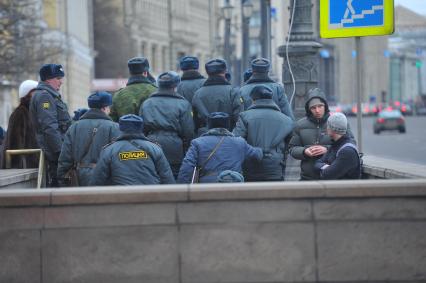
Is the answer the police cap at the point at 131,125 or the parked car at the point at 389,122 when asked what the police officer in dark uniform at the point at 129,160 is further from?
the parked car at the point at 389,122

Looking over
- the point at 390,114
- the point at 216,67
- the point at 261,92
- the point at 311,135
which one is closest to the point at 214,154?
the point at 311,135

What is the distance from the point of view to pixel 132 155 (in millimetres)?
10406

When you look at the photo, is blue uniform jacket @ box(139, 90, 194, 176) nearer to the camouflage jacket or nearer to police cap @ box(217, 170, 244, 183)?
the camouflage jacket

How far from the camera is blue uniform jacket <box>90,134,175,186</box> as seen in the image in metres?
10.4

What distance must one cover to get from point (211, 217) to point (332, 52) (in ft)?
507

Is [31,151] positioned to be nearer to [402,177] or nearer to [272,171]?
[272,171]

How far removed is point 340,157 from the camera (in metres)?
10.5

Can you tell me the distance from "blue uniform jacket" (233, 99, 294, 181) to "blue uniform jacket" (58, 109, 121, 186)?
1.28 meters

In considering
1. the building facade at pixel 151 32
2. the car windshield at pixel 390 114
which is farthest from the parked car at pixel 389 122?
the building facade at pixel 151 32

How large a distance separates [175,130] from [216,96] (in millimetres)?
712

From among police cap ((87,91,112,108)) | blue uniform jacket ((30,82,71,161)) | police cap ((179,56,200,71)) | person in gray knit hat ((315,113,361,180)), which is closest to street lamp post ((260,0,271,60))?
police cap ((179,56,200,71))

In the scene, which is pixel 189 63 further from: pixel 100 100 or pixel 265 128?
pixel 100 100

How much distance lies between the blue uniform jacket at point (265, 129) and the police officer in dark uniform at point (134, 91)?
55.6 inches

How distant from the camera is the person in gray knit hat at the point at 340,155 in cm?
1052
